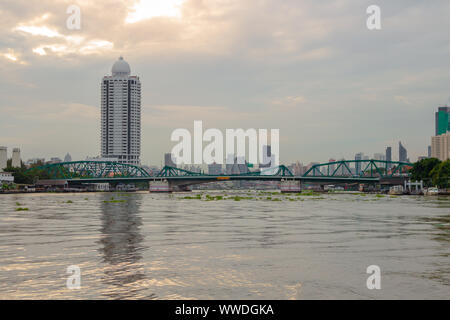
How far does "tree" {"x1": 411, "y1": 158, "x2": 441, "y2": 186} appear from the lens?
578 feet

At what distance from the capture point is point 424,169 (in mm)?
178375

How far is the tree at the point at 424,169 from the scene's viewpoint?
176250mm
